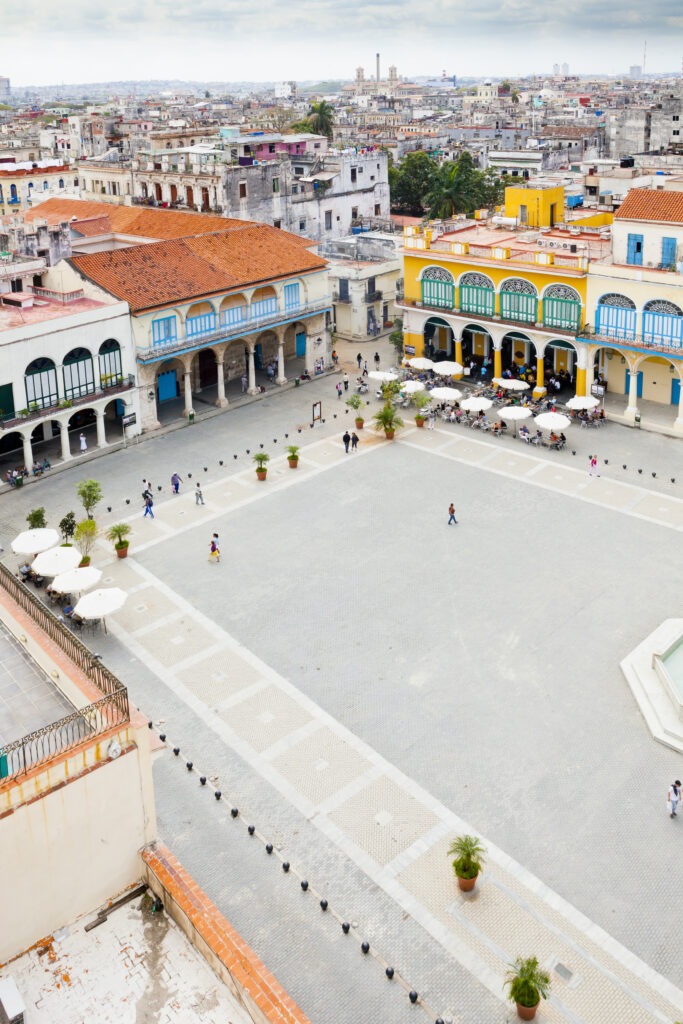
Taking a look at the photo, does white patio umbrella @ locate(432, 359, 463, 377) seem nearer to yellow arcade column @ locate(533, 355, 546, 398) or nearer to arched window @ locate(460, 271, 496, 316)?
arched window @ locate(460, 271, 496, 316)

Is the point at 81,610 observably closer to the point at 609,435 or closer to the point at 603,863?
the point at 603,863

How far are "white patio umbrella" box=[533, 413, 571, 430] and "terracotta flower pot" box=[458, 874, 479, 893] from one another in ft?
89.2

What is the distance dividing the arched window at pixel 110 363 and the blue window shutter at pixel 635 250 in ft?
85.0

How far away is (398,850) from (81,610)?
43.9ft

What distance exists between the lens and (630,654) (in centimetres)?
2861

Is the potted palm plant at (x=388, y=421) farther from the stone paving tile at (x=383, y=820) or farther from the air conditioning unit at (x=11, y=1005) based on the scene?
the air conditioning unit at (x=11, y=1005)

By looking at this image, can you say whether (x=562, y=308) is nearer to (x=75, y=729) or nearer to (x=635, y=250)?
(x=635, y=250)

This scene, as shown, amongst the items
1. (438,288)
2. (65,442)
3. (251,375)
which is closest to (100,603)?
(65,442)

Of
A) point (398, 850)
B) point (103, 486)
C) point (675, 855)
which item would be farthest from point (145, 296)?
point (675, 855)

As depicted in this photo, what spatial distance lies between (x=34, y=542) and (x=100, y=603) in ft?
16.8

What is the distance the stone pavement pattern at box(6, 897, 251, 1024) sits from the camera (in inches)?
523

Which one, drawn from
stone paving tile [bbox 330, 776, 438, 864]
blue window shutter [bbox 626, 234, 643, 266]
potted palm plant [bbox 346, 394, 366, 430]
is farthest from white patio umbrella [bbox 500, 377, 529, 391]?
stone paving tile [bbox 330, 776, 438, 864]

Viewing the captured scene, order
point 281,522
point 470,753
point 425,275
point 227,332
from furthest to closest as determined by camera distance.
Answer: point 425,275, point 227,332, point 281,522, point 470,753

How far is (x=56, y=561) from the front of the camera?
32531 mm
